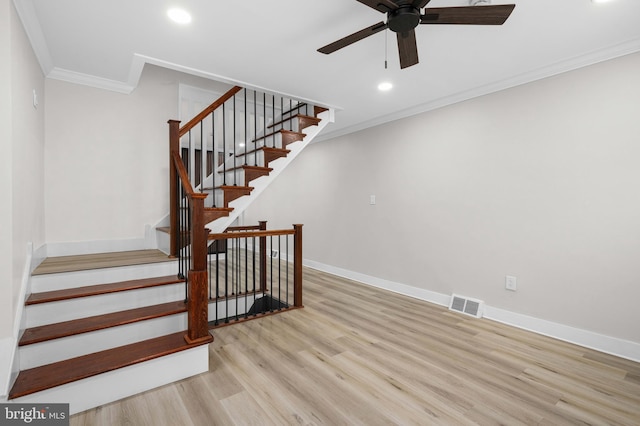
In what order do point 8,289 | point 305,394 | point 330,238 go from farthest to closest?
point 330,238
point 305,394
point 8,289

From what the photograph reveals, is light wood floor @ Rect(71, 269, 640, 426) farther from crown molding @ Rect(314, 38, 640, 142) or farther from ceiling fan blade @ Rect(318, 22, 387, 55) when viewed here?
crown molding @ Rect(314, 38, 640, 142)

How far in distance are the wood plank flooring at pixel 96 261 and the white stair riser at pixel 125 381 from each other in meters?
1.08

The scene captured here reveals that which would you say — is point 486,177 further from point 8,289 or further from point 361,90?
point 8,289

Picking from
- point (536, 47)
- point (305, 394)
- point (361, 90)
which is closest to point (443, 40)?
point (536, 47)

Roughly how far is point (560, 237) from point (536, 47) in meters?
1.66

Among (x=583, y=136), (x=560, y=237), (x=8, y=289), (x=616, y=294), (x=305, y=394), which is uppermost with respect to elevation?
(x=583, y=136)

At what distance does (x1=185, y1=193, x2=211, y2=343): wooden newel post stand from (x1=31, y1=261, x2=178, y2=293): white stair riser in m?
0.79

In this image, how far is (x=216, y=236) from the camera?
2744mm

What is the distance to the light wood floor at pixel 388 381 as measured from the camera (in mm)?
1764

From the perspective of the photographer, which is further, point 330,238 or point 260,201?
point 260,201

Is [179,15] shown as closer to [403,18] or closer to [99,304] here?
[403,18]

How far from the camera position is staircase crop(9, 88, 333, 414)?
1.79 meters

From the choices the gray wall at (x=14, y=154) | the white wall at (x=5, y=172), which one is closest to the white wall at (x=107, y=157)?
the gray wall at (x=14, y=154)

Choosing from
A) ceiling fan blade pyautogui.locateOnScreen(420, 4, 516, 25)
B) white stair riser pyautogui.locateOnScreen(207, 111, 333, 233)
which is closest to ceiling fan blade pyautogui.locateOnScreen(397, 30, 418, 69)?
ceiling fan blade pyautogui.locateOnScreen(420, 4, 516, 25)
